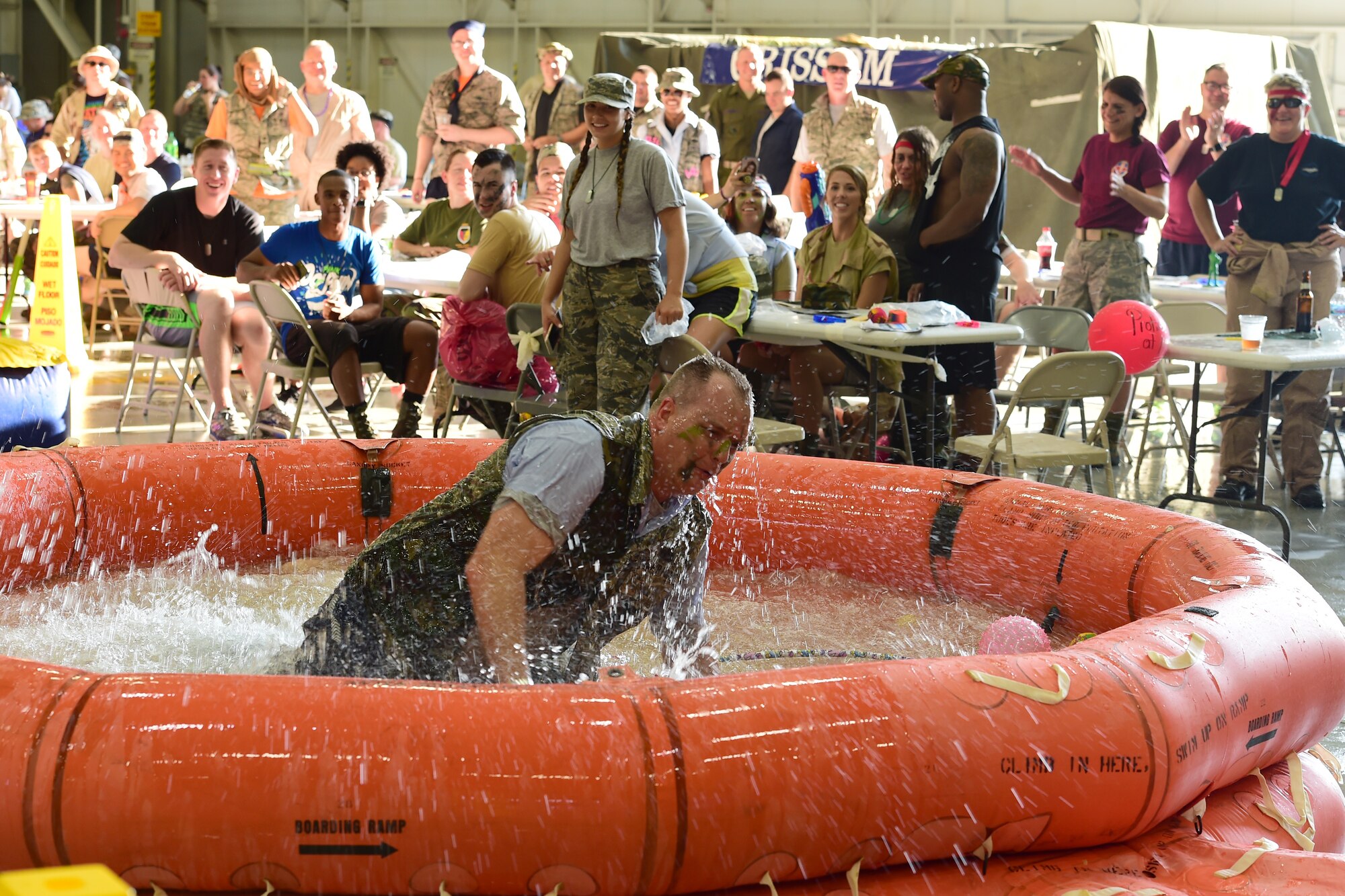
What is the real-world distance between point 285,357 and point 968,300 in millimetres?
2867

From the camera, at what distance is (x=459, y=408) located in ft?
20.3

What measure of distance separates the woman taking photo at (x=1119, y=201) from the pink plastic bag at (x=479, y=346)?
8.75 ft

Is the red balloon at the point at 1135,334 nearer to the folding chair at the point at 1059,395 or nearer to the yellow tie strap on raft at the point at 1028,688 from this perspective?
the folding chair at the point at 1059,395

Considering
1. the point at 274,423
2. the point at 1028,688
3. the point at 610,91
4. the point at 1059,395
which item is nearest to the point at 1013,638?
the point at 1028,688

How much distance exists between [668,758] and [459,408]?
4.29 m

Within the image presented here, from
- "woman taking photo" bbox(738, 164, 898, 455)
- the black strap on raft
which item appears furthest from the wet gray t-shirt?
the black strap on raft

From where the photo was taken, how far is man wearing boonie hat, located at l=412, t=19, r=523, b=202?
859cm

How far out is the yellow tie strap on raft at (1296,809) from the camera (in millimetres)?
2441

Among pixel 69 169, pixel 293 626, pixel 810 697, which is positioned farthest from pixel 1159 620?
pixel 69 169

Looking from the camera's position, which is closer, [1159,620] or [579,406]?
[1159,620]

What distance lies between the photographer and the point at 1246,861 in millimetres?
2234

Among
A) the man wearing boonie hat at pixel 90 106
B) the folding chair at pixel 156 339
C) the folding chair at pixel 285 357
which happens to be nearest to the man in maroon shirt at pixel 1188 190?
the folding chair at pixel 285 357

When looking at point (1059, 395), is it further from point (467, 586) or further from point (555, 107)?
point (555, 107)

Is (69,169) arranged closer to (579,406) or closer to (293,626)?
(579,406)
